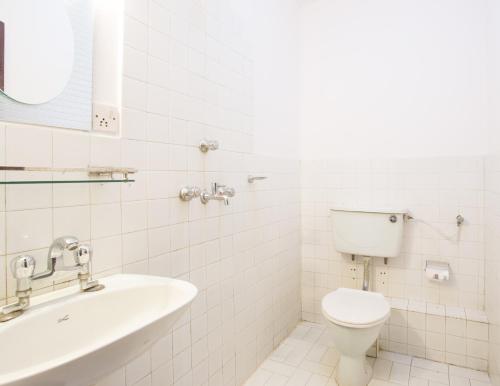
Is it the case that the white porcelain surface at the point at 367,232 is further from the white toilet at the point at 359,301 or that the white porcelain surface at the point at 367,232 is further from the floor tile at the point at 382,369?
the floor tile at the point at 382,369

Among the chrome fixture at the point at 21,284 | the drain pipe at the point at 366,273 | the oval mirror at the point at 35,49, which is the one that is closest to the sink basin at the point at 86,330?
the chrome fixture at the point at 21,284

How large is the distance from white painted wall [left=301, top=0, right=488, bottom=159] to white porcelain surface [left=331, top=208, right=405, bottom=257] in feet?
1.54

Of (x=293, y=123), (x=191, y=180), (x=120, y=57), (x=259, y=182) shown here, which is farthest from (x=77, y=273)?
(x=293, y=123)

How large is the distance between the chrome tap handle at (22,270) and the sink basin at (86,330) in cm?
6

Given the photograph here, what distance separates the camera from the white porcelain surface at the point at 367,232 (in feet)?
6.77

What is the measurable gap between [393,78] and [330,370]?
6.38 ft

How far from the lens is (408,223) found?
7.13ft

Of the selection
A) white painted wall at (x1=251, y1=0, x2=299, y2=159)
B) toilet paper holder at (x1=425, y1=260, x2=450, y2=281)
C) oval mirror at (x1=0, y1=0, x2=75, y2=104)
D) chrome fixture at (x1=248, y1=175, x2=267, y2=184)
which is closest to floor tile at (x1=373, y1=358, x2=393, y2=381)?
toilet paper holder at (x1=425, y1=260, x2=450, y2=281)

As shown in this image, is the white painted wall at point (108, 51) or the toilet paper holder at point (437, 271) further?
the toilet paper holder at point (437, 271)

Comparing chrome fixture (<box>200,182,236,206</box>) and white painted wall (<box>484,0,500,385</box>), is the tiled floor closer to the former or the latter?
white painted wall (<box>484,0,500,385</box>)

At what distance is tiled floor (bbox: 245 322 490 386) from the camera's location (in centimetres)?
179

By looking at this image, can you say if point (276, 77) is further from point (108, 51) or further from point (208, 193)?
point (108, 51)

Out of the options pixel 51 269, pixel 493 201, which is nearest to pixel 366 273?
pixel 493 201

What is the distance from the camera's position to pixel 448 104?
82.2 inches
